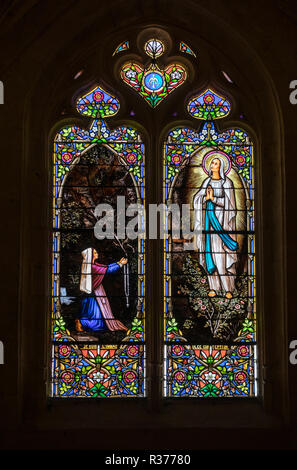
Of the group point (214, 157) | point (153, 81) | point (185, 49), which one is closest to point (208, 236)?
point (214, 157)

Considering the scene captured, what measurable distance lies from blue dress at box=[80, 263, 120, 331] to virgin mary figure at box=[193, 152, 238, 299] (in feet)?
3.59

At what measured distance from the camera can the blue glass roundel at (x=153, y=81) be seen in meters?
7.84

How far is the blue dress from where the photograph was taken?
23.9ft

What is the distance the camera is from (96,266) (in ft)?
24.4

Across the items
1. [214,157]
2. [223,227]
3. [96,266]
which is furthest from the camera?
[214,157]

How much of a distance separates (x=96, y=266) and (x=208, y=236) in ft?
3.70

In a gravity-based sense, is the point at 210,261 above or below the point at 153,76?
below

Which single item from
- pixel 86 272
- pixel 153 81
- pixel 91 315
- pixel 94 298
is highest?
pixel 153 81

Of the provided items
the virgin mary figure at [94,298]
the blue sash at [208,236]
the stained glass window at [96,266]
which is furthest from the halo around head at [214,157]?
the virgin mary figure at [94,298]

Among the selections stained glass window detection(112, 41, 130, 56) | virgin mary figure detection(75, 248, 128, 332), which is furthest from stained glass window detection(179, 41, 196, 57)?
virgin mary figure detection(75, 248, 128, 332)

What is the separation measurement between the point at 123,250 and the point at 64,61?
1.96 m

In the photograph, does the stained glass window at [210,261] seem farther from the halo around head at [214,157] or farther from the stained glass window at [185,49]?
the stained glass window at [185,49]

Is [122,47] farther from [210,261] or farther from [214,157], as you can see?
[210,261]

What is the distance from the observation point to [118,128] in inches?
305
